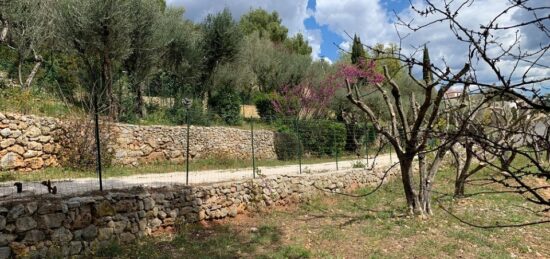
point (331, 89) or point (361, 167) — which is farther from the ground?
point (331, 89)

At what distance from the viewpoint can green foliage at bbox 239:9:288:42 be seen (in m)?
36.8

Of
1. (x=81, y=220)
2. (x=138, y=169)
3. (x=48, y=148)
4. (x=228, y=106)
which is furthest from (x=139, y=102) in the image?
(x=81, y=220)

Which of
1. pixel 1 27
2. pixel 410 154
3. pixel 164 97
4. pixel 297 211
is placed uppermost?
pixel 1 27

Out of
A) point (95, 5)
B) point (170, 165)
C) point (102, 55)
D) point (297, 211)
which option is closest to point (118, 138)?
point (170, 165)

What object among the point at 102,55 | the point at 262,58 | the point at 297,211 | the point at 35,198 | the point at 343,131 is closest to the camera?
the point at 35,198

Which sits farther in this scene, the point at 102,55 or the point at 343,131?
the point at 343,131

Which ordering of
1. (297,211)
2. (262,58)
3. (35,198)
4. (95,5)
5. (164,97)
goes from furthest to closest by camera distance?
1. (262,58)
2. (164,97)
3. (95,5)
4. (297,211)
5. (35,198)

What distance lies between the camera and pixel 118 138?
42.8 ft

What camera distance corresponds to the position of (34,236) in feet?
20.0

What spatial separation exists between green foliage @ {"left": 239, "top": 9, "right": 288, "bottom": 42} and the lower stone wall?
28.2m

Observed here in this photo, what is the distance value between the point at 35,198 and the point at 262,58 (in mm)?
19229

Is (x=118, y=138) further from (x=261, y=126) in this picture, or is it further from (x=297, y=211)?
(x=261, y=126)

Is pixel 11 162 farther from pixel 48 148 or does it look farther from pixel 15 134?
pixel 48 148

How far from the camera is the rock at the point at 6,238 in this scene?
5.86m
